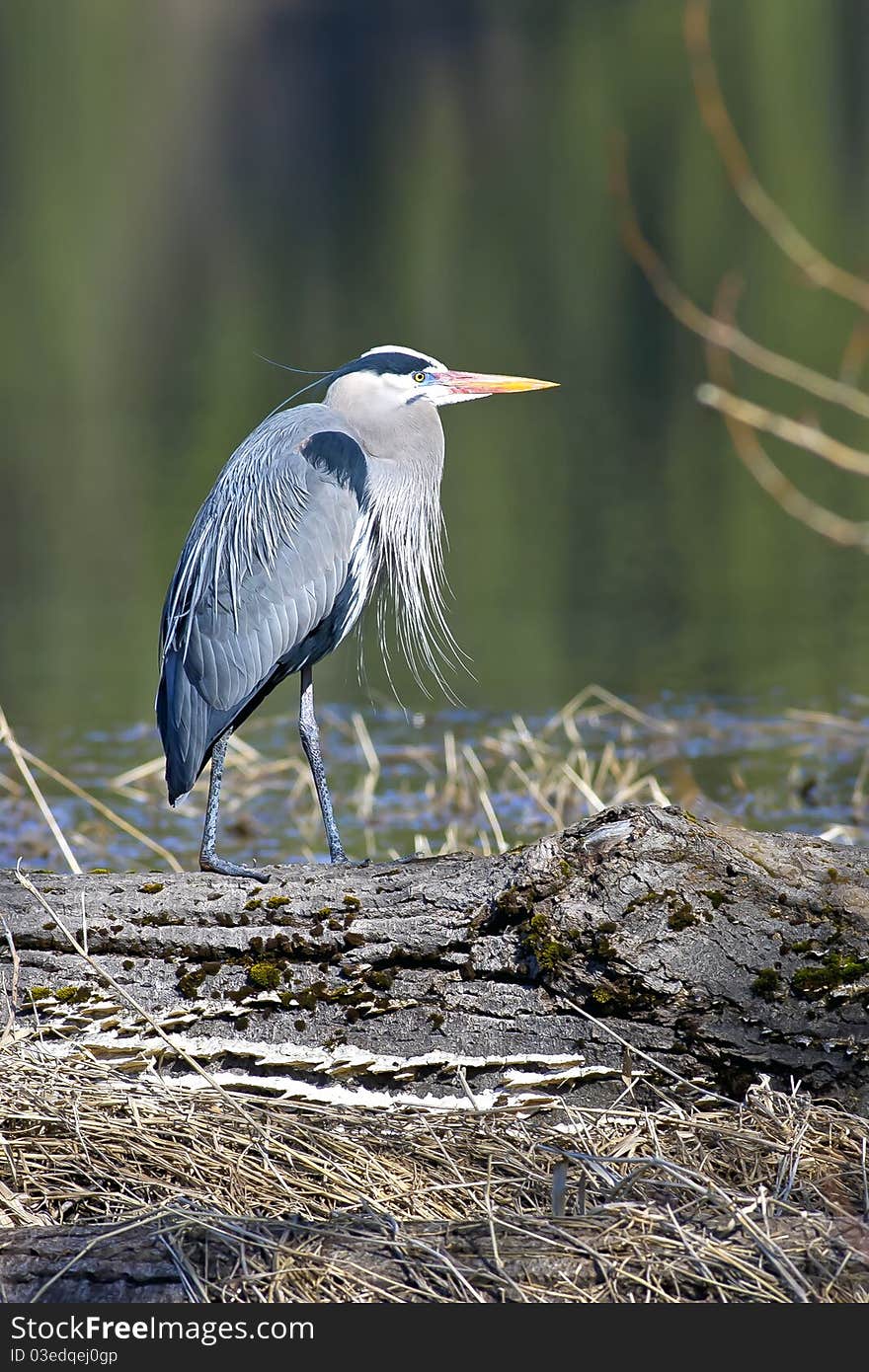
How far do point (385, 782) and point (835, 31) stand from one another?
92.2 ft

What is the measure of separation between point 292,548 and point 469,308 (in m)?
15.7

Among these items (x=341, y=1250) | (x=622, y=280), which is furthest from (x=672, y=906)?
(x=622, y=280)

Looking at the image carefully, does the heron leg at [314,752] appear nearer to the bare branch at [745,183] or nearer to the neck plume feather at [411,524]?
the neck plume feather at [411,524]

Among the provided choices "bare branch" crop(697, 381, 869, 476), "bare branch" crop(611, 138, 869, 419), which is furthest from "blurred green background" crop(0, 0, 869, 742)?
"bare branch" crop(697, 381, 869, 476)

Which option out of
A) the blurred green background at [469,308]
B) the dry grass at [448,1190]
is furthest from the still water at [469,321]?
the dry grass at [448,1190]

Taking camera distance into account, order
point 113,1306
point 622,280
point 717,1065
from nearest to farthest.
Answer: point 113,1306, point 717,1065, point 622,280

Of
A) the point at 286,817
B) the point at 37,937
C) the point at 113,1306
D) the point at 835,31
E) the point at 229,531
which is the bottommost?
the point at 286,817

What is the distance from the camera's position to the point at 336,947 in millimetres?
3262

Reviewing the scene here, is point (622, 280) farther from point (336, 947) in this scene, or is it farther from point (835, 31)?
point (336, 947)

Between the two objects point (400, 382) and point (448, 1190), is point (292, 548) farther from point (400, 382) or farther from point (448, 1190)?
point (448, 1190)

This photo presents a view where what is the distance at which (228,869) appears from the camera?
370 cm

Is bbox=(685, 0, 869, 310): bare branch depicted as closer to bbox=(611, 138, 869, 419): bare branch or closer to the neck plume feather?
bbox=(611, 138, 869, 419): bare branch

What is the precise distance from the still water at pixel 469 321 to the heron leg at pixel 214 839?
1678 mm

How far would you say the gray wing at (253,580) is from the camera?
4.42 metres
